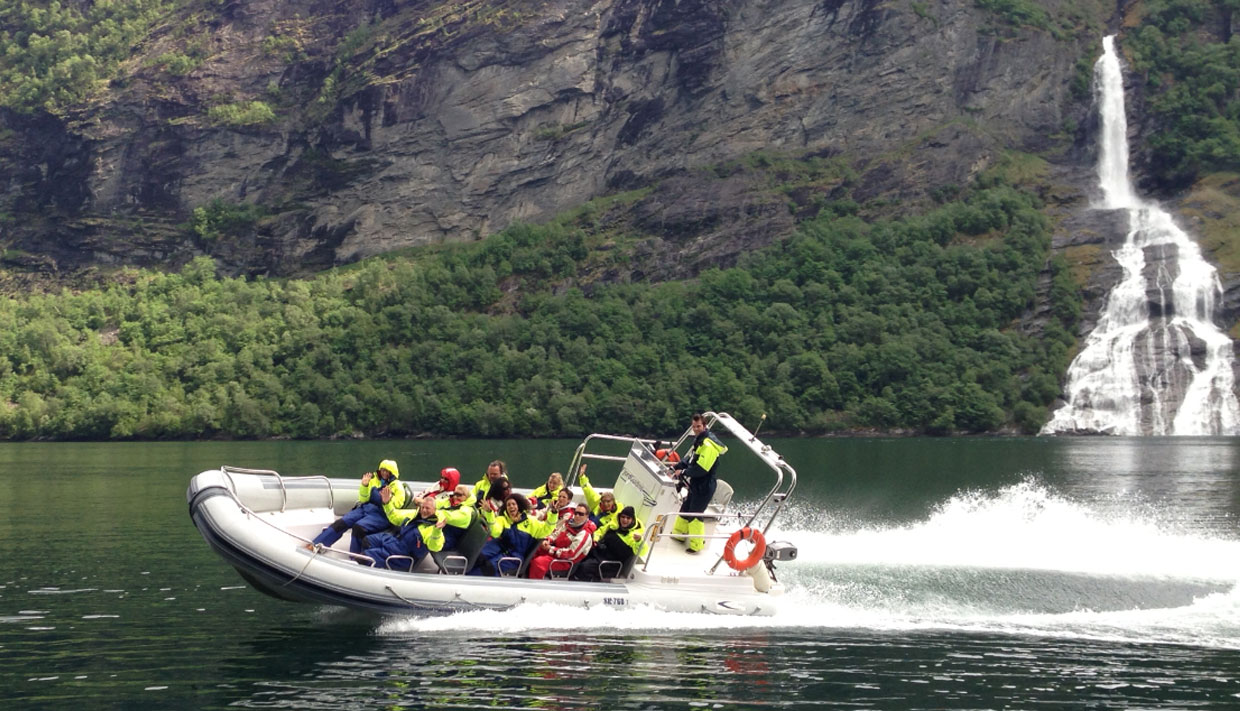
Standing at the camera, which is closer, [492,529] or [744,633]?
[744,633]

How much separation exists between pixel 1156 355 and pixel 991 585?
2637 inches

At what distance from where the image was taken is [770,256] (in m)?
108

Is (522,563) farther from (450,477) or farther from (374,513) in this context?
(374,513)

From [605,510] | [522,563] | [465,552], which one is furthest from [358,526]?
[605,510]

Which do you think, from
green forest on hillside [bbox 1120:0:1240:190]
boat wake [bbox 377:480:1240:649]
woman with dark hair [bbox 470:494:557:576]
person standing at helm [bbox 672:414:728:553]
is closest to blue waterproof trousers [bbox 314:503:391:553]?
boat wake [bbox 377:480:1240:649]

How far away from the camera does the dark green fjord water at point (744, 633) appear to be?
14000mm

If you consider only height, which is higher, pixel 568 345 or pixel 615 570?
pixel 568 345

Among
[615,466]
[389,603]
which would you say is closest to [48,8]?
[615,466]

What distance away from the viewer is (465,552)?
725 inches

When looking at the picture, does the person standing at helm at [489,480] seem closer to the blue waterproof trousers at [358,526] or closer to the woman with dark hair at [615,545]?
the blue waterproof trousers at [358,526]

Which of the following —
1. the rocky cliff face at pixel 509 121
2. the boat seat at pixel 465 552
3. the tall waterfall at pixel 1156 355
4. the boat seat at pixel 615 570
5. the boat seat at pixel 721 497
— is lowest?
the boat seat at pixel 615 570

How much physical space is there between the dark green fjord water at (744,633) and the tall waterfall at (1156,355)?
52.1 metres

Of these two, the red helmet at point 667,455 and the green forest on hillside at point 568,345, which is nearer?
the red helmet at point 667,455

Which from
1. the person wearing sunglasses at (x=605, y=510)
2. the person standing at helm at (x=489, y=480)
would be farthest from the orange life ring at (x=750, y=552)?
the person standing at helm at (x=489, y=480)
